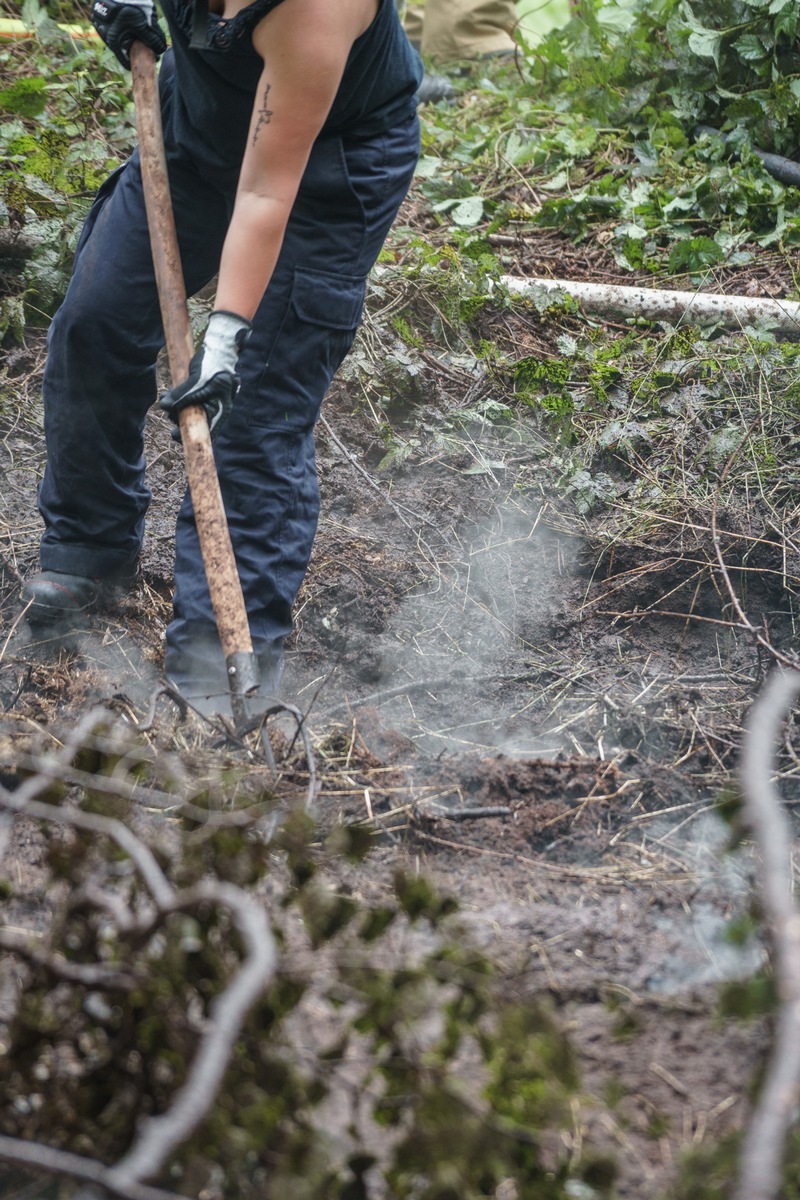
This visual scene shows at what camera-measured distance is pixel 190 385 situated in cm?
231

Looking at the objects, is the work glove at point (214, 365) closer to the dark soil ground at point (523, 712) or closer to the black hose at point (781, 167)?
the dark soil ground at point (523, 712)

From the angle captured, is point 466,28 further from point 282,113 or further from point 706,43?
point 282,113

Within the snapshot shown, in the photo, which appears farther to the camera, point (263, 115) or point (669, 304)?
point (669, 304)

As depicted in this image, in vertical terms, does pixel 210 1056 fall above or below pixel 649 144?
above

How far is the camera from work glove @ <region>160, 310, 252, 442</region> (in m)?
2.28

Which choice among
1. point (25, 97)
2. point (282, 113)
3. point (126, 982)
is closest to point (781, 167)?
point (25, 97)

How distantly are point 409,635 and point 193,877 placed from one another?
1.95m

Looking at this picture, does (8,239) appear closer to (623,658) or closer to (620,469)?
(620,469)

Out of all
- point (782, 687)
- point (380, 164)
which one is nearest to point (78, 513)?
point (380, 164)

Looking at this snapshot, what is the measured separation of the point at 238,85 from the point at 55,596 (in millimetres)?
1425

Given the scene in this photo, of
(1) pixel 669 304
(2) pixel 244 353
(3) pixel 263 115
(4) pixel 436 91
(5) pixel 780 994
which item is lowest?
(1) pixel 669 304

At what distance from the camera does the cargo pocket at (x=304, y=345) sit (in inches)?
98.3

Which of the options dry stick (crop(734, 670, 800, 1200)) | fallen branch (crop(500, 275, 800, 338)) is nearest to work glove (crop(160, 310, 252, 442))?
dry stick (crop(734, 670, 800, 1200))

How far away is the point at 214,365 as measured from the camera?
2.30 m
